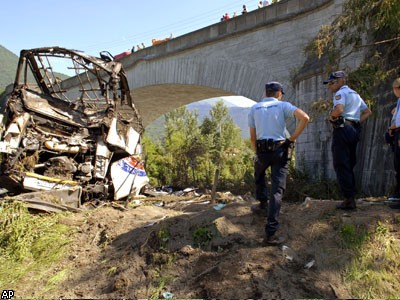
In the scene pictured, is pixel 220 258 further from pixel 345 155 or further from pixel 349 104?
pixel 349 104

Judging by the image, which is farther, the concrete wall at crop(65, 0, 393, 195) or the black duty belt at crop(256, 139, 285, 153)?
the concrete wall at crop(65, 0, 393, 195)

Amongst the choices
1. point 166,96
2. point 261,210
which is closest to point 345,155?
point 261,210

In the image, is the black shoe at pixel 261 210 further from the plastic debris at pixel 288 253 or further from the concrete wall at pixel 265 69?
the concrete wall at pixel 265 69

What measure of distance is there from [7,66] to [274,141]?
233 ft

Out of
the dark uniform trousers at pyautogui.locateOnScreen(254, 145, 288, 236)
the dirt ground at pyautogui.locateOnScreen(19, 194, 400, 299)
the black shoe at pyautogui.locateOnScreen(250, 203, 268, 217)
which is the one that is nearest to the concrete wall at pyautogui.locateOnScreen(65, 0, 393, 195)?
the dirt ground at pyautogui.locateOnScreen(19, 194, 400, 299)

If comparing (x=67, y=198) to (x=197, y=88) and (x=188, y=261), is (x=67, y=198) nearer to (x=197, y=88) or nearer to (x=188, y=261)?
(x=188, y=261)

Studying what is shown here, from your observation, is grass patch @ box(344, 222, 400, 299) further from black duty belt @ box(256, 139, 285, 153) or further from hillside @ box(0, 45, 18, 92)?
hillside @ box(0, 45, 18, 92)

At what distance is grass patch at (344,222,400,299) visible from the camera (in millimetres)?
2936

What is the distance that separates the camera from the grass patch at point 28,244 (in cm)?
407

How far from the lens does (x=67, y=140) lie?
255 inches

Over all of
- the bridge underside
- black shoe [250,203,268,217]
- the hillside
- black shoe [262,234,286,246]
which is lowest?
black shoe [262,234,286,246]

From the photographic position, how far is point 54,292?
144 inches

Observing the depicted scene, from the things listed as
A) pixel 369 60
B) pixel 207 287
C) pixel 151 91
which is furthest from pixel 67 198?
pixel 151 91

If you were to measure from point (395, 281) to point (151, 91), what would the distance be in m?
14.7
